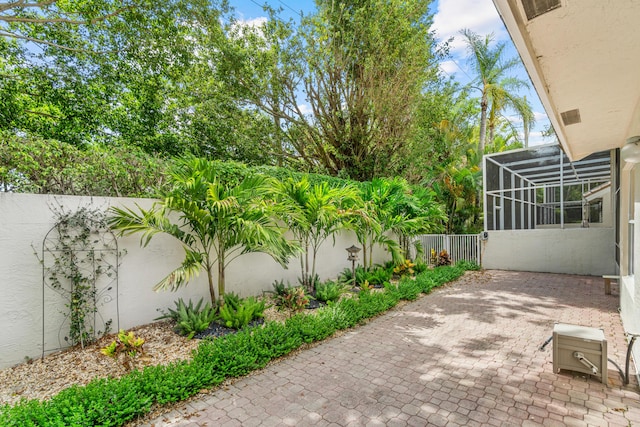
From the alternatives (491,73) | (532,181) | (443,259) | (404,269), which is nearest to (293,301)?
(404,269)

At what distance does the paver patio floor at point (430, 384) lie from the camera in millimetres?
2773

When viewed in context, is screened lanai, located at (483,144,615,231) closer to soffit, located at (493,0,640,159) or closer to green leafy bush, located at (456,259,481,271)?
green leafy bush, located at (456,259,481,271)

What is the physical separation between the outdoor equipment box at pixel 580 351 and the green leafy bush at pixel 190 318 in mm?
4636

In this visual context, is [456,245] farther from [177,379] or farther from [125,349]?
[125,349]

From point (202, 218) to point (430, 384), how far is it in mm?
3761

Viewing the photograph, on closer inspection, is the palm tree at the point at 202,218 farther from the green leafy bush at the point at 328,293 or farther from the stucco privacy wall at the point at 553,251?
the stucco privacy wall at the point at 553,251

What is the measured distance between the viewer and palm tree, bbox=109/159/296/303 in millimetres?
4430

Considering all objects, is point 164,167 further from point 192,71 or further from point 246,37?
point 246,37

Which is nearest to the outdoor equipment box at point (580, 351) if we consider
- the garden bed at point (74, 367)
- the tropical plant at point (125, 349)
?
the garden bed at point (74, 367)

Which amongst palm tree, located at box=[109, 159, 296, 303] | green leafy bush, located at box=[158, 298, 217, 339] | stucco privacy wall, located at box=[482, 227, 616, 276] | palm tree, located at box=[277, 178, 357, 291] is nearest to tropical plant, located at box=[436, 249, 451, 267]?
stucco privacy wall, located at box=[482, 227, 616, 276]

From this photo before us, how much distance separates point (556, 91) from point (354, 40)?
7.72 m

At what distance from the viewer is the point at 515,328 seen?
5.06m

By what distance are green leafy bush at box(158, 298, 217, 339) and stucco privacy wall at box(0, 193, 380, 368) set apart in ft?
1.20

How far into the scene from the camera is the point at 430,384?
332 cm
